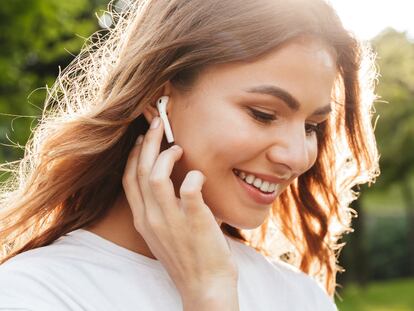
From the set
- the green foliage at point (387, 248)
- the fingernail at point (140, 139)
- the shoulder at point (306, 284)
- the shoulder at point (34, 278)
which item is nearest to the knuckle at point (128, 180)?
the fingernail at point (140, 139)

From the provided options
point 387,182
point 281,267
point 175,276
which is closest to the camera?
point 175,276

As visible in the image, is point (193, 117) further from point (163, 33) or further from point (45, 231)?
point (45, 231)

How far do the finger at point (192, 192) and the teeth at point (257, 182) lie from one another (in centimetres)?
12

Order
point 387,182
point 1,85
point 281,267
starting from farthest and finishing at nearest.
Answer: point 387,182 → point 1,85 → point 281,267

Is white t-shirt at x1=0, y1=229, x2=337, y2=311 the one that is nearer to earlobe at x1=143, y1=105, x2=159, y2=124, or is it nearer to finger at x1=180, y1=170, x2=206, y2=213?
finger at x1=180, y1=170, x2=206, y2=213

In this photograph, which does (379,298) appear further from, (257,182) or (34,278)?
(34,278)

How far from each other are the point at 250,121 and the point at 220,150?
4.7 inches

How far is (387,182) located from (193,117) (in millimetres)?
18946

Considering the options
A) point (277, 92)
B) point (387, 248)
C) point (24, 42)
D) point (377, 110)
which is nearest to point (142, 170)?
point (277, 92)

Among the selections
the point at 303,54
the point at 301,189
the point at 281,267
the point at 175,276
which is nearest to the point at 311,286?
the point at 281,267

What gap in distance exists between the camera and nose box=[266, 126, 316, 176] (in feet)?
7.18

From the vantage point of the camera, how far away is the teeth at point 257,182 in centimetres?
222

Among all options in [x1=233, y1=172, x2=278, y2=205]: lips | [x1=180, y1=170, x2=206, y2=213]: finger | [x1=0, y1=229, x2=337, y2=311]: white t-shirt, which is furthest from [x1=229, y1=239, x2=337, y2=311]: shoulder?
[x1=180, y1=170, x2=206, y2=213]: finger

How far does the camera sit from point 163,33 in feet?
7.38
